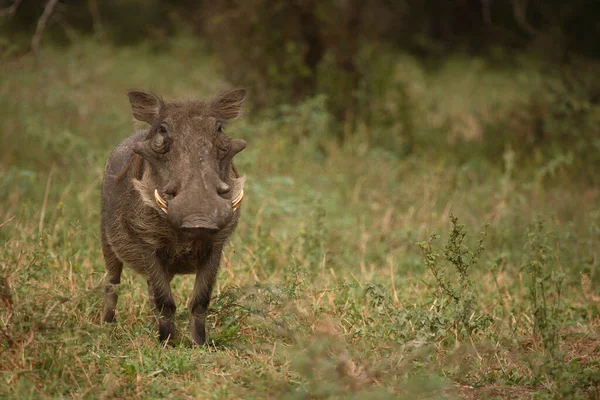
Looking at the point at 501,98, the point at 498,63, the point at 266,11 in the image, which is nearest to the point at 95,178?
the point at 266,11

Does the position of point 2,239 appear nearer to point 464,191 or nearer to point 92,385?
point 92,385

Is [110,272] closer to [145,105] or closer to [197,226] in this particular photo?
[145,105]

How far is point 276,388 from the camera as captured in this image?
354 cm

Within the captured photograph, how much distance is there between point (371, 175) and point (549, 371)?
4495mm

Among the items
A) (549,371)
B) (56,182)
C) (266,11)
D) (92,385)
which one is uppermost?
(266,11)

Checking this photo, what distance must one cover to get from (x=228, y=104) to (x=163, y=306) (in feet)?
3.76

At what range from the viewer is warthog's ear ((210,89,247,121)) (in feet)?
14.6

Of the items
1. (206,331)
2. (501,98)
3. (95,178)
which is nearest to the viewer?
(206,331)

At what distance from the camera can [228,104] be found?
14.9ft

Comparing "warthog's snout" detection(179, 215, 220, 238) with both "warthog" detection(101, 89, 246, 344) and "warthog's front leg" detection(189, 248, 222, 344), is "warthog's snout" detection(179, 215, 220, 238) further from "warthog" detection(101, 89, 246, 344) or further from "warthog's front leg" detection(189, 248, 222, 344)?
"warthog's front leg" detection(189, 248, 222, 344)

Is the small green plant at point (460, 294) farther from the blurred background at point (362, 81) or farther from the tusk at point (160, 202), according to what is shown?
the blurred background at point (362, 81)

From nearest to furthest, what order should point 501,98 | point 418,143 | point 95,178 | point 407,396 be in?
point 407,396 → point 95,178 → point 418,143 → point 501,98

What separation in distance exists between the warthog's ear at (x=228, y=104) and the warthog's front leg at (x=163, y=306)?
929mm

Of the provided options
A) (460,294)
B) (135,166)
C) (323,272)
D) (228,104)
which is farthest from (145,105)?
(460,294)
